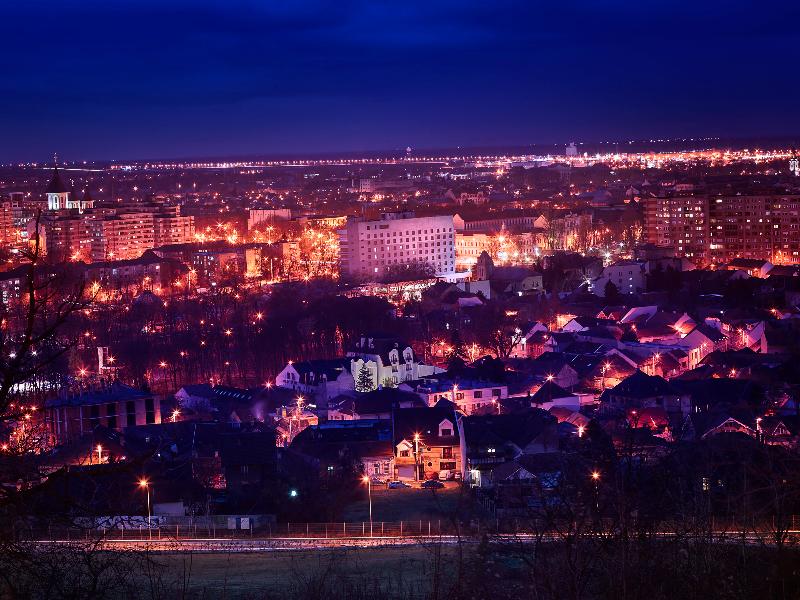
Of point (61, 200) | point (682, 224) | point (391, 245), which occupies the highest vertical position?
point (61, 200)

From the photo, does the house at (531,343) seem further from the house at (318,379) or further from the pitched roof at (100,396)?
the pitched roof at (100,396)

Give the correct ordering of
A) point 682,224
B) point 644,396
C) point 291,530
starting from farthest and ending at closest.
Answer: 1. point 682,224
2. point 644,396
3. point 291,530

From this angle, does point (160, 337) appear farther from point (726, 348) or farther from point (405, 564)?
point (405, 564)

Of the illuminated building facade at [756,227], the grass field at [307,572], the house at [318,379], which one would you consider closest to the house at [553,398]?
the house at [318,379]

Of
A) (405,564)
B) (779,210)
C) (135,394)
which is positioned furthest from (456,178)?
(405,564)

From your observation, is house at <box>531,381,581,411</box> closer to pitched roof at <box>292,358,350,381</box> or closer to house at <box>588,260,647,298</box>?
pitched roof at <box>292,358,350,381</box>

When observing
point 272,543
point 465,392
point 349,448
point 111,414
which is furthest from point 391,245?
point 272,543

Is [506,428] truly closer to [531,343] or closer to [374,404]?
[374,404]
